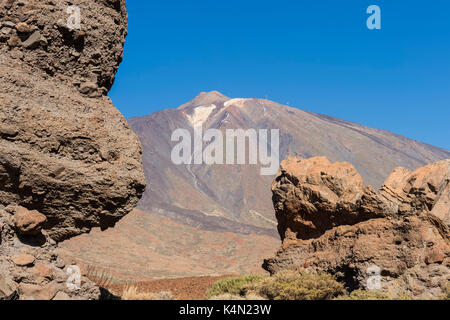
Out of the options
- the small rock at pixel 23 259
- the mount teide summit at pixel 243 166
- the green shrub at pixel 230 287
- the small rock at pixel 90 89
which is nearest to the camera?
the small rock at pixel 23 259

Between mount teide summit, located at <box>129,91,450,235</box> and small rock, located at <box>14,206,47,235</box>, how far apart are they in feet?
148

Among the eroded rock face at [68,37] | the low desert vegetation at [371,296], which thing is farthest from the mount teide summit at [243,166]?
the eroded rock face at [68,37]

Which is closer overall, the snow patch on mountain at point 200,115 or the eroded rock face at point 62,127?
the eroded rock face at point 62,127

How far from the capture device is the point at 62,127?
225 inches

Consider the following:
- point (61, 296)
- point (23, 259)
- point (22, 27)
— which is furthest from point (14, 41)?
point (61, 296)

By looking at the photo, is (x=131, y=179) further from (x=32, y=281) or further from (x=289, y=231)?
(x=289, y=231)

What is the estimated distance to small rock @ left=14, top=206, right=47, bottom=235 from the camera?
5.38 m

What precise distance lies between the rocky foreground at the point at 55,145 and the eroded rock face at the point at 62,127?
1cm

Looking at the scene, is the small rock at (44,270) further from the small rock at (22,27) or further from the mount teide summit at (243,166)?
the mount teide summit at (243,166)

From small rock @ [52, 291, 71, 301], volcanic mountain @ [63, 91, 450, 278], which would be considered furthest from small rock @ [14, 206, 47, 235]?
volcanic mountain @ [63, 91, 450, 278]

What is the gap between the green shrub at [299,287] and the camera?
841 centimetres

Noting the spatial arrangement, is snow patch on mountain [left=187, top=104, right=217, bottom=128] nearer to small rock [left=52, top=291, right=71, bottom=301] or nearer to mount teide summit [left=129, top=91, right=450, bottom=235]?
mount teide summit [left=129, top=91, right=450, bottom=235]

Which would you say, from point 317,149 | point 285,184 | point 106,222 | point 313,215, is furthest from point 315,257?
point 317,149

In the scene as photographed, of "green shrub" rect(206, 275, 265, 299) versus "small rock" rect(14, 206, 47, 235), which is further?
"green shrub" rect(206, 275, 265, 299)
